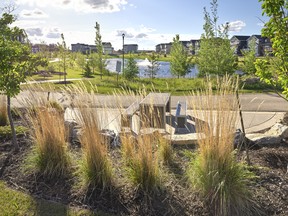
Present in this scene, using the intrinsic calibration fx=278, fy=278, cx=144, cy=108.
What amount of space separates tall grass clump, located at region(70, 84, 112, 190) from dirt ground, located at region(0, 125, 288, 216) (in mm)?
132

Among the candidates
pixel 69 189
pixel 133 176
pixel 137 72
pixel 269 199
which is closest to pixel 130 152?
pixel 133 176

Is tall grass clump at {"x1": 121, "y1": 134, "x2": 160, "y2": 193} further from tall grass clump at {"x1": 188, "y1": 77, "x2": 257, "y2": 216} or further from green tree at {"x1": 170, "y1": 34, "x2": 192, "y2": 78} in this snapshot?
green tree at {"x1": 170, "y1": 34, "x2": 192, "y2": 78}

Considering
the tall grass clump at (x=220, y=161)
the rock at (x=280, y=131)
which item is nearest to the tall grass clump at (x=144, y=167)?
the tall grass clump at (x=220, y=161)

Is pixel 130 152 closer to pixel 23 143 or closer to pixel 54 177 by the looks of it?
pixel 54 177

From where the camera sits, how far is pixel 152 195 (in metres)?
3.04

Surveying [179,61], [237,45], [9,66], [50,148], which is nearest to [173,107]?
[9,66]

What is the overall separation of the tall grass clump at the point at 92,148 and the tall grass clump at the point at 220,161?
0.99 metres

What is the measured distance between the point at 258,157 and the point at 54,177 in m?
2.82

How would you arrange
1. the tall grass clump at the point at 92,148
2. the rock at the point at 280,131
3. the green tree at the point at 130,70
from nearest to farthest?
the tall grass clump at the point at 92,148
the rock at the point at 280,131
the green tree at the point at 130,70

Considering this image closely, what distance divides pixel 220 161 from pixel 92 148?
1.38m

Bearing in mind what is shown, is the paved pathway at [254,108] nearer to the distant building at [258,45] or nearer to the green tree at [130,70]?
the distant building at [258,45]

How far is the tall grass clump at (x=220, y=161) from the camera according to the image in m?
2.73

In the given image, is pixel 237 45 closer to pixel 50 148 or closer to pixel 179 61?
pixel 179 61

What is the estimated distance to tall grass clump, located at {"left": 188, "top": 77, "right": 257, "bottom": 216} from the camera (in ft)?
8.95
